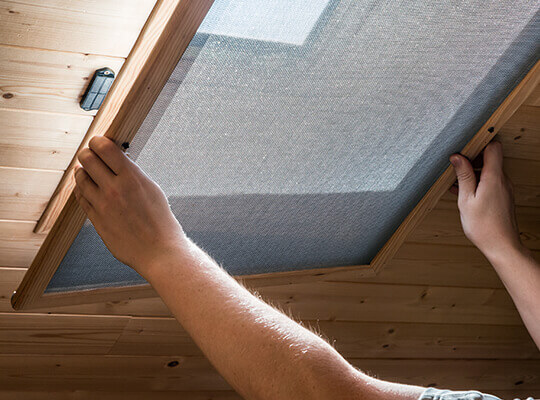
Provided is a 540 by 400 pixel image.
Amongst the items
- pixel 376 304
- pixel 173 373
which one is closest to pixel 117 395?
pixel 173 373

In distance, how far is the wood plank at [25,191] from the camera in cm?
124

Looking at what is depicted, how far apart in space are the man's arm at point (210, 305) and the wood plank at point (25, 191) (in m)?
0.35

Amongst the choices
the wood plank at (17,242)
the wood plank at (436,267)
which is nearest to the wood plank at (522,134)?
the wood plank at (436,267)

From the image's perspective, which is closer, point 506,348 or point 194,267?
point 194,267

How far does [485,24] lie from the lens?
3.23 ft

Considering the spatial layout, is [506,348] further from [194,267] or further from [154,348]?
A: [194,267]

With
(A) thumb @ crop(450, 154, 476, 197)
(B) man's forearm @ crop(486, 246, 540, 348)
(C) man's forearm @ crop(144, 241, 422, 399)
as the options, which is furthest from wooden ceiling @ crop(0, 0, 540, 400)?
(C) man's forearm @ crop(144, 241, 422, 399)

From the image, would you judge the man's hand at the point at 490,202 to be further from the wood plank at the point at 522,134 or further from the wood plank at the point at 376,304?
the wood plank at the point at 376,304

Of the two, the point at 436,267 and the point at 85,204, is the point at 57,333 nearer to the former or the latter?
the point at 85,204

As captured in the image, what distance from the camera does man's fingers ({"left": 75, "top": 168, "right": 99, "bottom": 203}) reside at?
0.91 metres

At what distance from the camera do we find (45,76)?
1.08 m

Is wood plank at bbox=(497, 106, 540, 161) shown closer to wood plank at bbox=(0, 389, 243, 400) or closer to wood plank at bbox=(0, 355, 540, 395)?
wood plank at bbox=(0, 355, 540, 395)

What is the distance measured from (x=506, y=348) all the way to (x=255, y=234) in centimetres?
127

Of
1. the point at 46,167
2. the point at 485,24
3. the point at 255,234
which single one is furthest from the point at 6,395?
the point at 485,24
